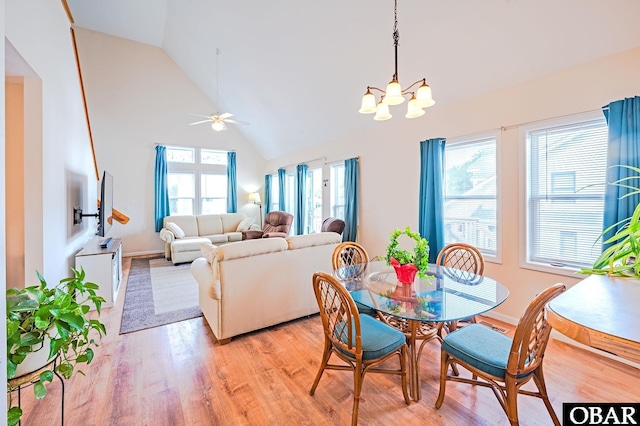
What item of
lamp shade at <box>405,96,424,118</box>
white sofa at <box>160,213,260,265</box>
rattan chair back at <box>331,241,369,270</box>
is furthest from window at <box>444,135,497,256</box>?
white sofa at <box>160,213,260,265</box>

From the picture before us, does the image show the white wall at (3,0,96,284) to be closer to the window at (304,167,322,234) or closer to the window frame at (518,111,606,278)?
the window at (304,167,322,234)

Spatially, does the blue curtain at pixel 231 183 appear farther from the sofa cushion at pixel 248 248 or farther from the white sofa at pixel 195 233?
the sofa cushion at pixel 248 248

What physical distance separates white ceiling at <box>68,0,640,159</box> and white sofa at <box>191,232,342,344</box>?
2386mm

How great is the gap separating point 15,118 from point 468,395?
4169mm

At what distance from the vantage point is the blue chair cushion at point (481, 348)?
57.2 inches

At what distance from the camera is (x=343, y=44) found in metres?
3.49

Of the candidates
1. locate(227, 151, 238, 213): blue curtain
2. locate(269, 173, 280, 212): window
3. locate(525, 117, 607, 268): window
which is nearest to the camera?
locate(525, 117, 607, 268): window

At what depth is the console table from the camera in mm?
683

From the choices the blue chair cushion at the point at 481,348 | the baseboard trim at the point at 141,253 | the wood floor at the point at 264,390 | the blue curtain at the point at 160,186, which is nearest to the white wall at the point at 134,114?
the baseboard trim at the point at 141,253

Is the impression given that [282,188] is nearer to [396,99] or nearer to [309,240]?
[309,240]

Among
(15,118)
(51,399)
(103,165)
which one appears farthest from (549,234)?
(103,165)

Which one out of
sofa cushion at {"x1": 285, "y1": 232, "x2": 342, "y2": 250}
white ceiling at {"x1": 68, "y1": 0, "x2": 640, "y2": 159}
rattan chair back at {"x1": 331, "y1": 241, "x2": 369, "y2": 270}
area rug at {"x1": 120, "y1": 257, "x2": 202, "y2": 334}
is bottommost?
area rug at {"x1": 120, "y1": 257, "x2": 202, "y2": 334}

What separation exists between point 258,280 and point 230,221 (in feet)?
16.4

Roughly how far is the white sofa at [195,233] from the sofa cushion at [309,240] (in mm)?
3476
